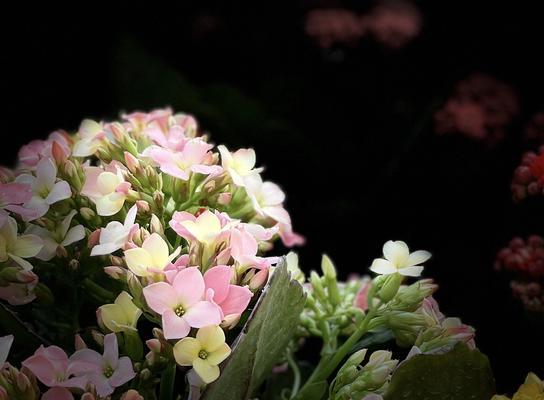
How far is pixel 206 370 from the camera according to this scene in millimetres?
456

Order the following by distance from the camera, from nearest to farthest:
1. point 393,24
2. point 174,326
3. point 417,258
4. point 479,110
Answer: point 174,326 < point 417,258 < point 479,110 < point 393,24

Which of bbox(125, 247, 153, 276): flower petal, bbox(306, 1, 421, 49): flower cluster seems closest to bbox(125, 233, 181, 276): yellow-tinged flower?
bbox(125, 247, 153, 276): flower petal

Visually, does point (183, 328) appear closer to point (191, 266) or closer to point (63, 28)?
point (191, 266)

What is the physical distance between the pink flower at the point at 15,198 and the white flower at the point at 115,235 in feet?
0.19

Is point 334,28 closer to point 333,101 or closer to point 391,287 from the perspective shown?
point 333,101

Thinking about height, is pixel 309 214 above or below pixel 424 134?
below

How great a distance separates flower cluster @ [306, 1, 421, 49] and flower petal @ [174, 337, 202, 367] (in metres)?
0.80

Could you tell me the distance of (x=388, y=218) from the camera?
3.40ft

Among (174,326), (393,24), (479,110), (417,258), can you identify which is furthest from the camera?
(393,24)

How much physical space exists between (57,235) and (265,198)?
6.8 inches

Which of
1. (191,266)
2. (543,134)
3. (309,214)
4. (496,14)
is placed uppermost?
(496,14)

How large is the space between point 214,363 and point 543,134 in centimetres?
62

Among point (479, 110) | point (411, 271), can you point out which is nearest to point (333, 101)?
point (479, 110)

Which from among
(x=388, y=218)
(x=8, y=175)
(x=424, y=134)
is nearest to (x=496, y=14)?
(x=424, y=134)
